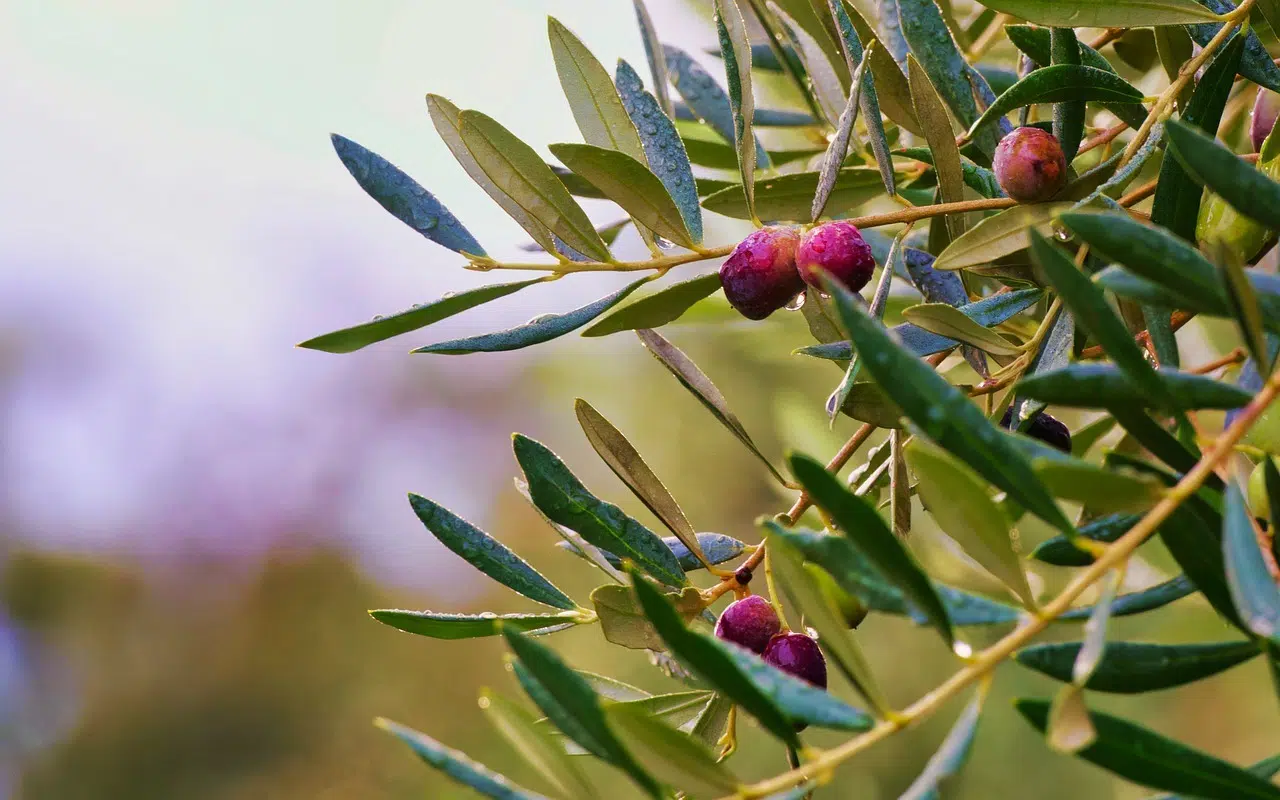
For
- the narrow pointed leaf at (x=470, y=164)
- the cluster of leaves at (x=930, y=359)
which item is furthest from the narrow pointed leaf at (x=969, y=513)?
the narrow pointed leaf at (x=470, y=164)

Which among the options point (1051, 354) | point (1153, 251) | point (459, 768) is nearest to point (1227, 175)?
point (1153, 251)

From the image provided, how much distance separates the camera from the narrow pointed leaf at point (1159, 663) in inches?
10.8

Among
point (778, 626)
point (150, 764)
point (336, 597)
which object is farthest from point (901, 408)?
point (150, 764)

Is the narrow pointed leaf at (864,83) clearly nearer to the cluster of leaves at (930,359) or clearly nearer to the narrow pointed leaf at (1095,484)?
the cluster of leaves at (930,359)

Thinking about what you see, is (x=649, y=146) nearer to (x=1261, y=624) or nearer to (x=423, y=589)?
(x=1261, y=624)

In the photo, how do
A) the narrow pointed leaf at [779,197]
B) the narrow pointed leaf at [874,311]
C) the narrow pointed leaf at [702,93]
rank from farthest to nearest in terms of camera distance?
the narrow pointed leaf at [702,93]
the narrow pointed leaf at [779,197]
the narrow pointed leaf at [874,311]

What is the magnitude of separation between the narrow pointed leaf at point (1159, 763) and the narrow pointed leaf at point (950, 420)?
0.16 ft

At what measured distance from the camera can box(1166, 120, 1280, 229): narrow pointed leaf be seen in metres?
0.24

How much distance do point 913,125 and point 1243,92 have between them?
0.24 meters

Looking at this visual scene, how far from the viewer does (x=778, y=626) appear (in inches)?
16.6

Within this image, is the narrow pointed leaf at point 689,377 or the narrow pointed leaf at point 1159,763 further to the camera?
the narrow pointed leaf at point 689,377

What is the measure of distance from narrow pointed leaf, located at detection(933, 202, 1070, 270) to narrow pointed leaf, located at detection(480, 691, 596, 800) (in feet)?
0.67

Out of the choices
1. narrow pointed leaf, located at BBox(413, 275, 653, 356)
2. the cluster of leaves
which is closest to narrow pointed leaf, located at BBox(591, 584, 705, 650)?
the cluster of leaves

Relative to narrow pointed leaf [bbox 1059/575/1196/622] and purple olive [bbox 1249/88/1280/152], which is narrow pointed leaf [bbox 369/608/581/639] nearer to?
narrow pointed leaf [bbox 1059/575/1196/622]
